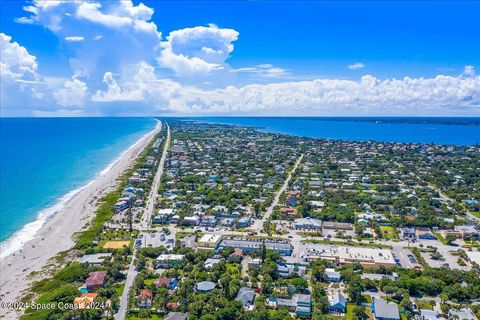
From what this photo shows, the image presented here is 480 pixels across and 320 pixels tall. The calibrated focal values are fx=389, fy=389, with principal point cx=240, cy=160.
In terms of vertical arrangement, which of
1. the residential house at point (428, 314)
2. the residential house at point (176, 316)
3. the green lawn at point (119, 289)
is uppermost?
the residential house at point (176, 316)

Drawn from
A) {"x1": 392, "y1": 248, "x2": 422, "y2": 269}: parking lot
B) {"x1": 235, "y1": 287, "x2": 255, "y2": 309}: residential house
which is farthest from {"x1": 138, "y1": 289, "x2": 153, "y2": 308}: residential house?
{"x1": 392, "y1": 248, "x2": 422, "y2": 269}: parking lot

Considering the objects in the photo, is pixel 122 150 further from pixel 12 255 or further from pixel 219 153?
pixel 12 255

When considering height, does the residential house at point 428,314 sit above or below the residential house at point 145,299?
below

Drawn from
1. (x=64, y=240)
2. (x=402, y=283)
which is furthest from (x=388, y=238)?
(x=64, y=240)

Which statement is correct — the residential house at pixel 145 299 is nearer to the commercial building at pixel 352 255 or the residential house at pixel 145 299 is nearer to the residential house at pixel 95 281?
the residential house at pixel 95 281

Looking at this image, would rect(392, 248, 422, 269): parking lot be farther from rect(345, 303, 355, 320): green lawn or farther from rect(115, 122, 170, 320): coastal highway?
rect(115, 122, 170, 320): coastal highway

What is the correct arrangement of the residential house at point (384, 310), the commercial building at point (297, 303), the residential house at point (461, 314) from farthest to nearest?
1. the commercial building at point (297, 303)
2. the residential house at point (384, 310)
3. the residential house at point (461, 314)

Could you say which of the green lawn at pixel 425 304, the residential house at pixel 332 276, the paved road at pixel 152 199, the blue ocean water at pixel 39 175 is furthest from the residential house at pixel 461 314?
the blue ocean water at pixel 39 175
